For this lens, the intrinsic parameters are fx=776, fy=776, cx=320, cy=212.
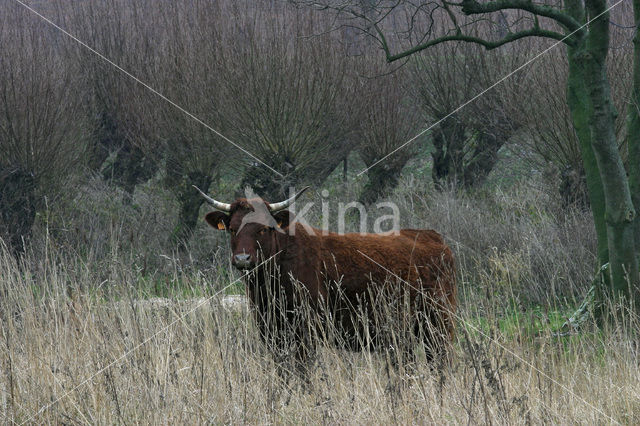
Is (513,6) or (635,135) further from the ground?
(513,6)

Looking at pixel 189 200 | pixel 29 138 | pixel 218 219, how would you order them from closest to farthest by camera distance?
pixel 218 219
pixel 29 138
pixel 189 200

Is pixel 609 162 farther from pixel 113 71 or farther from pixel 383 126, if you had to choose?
pixel 113 71

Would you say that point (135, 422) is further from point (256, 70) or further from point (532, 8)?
point (256, 70)

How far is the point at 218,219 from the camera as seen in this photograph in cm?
620

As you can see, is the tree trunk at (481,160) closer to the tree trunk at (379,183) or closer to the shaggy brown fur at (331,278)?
the tree trunk at (379,183)

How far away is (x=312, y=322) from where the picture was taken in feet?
19.2

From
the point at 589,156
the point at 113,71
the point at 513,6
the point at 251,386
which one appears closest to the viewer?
the point at 251,386

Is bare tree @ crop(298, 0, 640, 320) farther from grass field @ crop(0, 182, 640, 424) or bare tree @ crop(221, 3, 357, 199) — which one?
bare tree @ crop(221, 3, 357, 199)

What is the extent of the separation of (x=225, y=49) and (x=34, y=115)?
10.9 ft

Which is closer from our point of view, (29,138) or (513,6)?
(513,6)

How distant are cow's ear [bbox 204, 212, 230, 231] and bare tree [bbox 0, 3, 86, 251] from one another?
689 centimetres

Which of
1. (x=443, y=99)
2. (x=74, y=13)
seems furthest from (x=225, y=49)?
(x=74, y=13)

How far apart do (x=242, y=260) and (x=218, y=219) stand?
0.86 meters

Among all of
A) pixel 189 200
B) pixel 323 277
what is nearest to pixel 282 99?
pixel 189 200
